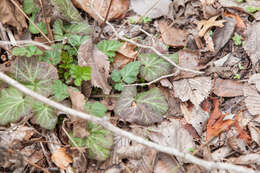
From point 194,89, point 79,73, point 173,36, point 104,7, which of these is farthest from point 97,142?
point 104,7

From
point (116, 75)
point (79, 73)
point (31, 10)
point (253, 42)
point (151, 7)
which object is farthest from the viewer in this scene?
point (151, 7)

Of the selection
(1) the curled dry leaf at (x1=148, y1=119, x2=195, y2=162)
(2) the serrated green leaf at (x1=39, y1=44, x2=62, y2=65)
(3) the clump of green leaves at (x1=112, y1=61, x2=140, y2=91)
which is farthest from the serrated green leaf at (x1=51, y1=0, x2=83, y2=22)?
(1) the curled dry leaf at (x1=148, y1=119, x2=195, y2=162)

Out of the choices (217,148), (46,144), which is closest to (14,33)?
(46,144)

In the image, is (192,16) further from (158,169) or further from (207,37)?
(158,169)

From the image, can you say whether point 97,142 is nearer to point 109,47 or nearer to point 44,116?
point 44,116

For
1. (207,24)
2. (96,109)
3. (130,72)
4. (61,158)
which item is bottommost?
(61,158)

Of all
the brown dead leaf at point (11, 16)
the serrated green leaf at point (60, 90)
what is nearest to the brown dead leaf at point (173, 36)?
the serrated green leaf at point (60, 90)

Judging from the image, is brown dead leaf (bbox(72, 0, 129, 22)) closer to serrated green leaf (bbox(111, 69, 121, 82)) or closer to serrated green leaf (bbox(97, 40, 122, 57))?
serrated green leaf (bbox(97, 40, 122, 57))
